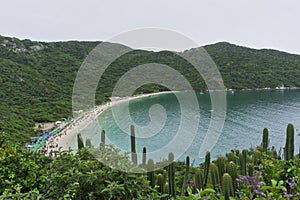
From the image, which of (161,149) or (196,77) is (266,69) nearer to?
(196,77)

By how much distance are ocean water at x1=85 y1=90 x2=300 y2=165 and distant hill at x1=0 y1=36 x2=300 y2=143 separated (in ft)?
29.5

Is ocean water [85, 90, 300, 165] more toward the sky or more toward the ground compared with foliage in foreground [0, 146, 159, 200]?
more toward the ground

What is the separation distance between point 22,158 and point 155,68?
7.70 metres

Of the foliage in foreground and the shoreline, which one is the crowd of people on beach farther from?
the foliage in foreground

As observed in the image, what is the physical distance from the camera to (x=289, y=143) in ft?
28.5

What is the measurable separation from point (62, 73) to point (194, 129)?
47838 mm

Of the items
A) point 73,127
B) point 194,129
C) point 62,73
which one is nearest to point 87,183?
point 194,129

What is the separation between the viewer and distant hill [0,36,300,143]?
1713 inches

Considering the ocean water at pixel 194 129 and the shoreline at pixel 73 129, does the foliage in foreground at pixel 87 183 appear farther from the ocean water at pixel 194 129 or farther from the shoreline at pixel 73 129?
the shoreline at pixel 73 129

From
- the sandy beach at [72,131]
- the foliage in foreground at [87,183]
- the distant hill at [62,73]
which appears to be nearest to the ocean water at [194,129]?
the sandy beach at [72,131]

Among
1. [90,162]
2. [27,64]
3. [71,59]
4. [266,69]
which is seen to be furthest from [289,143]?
[266,69]

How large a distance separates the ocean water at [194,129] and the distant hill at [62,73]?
899 cm

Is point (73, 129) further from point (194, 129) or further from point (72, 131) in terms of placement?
point (194, 129)

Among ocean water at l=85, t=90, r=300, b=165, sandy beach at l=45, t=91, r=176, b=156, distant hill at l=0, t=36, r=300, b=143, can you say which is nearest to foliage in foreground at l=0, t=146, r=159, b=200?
ocean water at l=85, t=90, r=300, b=165
